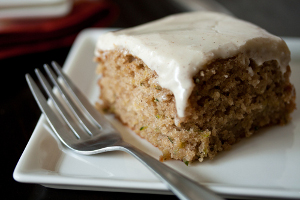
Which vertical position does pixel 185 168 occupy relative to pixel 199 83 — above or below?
below

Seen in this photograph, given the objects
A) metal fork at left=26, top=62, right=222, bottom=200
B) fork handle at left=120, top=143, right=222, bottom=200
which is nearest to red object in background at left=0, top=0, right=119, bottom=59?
metal fork at left=26, top=62, right=222, bottom=200

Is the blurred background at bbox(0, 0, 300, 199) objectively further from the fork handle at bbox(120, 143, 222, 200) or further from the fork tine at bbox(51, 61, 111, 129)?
the fork tine at bbox(51, 61, 111, 129)

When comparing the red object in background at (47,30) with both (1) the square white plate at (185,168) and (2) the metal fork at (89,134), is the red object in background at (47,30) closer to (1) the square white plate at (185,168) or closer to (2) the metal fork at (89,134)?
(2) the metal fork at (89,134)

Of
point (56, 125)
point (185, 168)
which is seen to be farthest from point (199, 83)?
point (56, 125)

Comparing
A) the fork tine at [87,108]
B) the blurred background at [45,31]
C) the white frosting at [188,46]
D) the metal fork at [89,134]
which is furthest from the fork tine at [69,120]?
the white frosting at [188,46]

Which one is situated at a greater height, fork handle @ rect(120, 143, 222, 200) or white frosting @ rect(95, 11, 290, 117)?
white frosting @ rect(95, 11, 290, 117)

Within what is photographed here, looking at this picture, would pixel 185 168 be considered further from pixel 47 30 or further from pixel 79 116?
pixel 47 30

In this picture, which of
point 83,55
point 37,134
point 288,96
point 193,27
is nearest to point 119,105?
point 37,134
